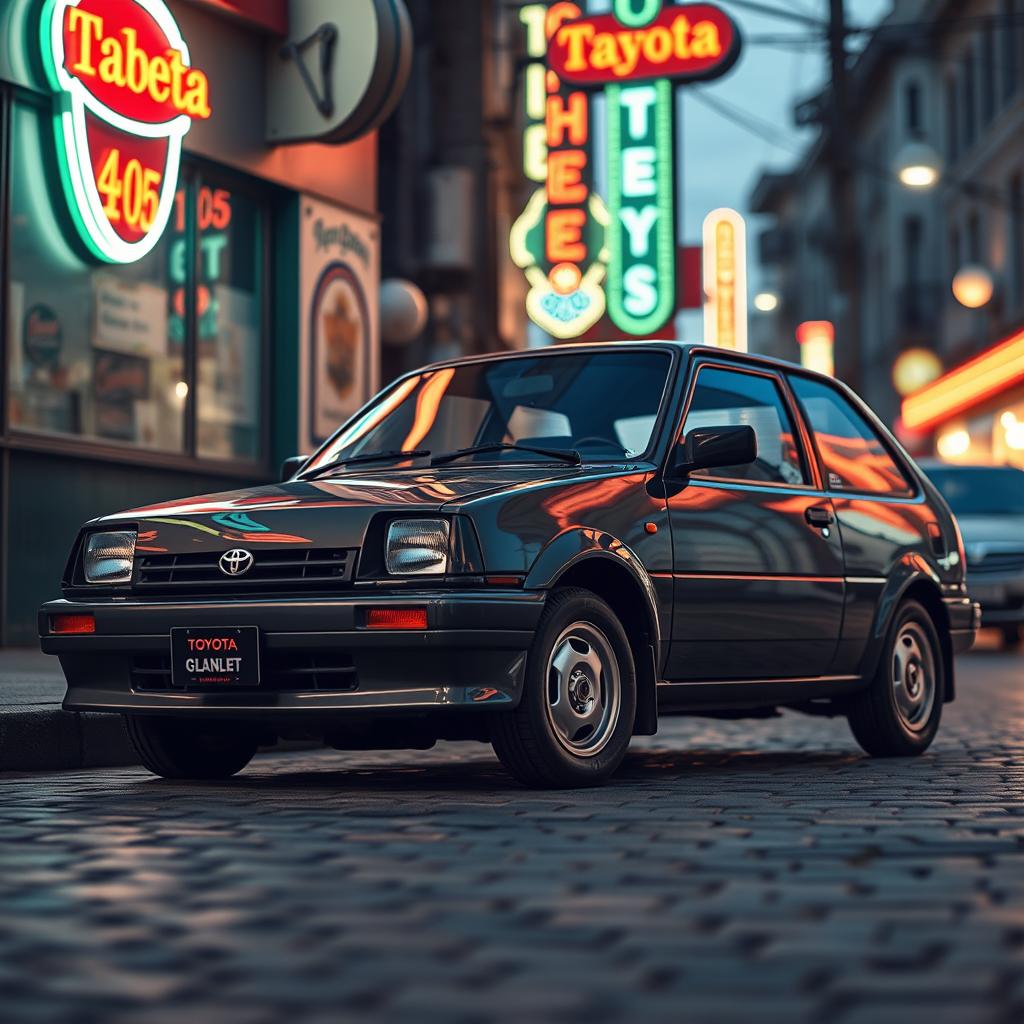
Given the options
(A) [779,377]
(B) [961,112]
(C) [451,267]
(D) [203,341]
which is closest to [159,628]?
(A) [779,377]

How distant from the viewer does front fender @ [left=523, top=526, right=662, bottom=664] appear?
21.1 feet

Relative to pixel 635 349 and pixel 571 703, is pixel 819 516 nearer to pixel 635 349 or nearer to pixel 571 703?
pixel 635 349

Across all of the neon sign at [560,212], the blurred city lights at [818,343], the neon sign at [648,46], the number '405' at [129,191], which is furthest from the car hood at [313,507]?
the blurred city lights at [818,343]

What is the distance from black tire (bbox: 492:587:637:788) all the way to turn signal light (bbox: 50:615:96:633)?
4.57ft

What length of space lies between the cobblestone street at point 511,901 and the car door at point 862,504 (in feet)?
3.57

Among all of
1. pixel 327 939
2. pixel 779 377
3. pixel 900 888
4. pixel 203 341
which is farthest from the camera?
pixel 203 341

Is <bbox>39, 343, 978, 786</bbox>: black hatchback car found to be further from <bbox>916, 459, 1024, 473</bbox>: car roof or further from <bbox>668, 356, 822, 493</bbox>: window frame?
<bbox>916, 459, 1024, 473</bbox>: car roof

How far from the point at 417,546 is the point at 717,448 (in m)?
1.26

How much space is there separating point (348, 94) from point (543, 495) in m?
9.37

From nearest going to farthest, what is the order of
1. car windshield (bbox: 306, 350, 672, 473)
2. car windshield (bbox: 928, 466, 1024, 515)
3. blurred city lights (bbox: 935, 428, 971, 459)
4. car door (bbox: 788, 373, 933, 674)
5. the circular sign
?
1. car windshield (bbox: 306, 350, 672, 473)
2. car door (bbox: 788, 373, 933, 674)
3. the circular sign
4. car windshield (bbox: 928, 466, 1024, 515)
5. blurred city lights (bbox: 935, 428, 971, 459)

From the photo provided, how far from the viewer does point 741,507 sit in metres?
7.54

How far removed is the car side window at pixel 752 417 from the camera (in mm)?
7625

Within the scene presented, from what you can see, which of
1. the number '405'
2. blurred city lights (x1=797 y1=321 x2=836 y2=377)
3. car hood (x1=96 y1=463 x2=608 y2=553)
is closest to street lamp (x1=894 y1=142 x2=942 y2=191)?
the number '405'

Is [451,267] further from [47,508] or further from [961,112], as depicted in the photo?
[961,112]
